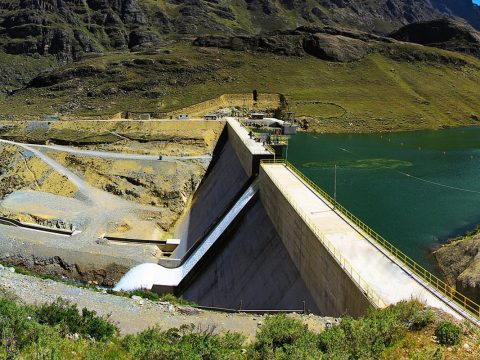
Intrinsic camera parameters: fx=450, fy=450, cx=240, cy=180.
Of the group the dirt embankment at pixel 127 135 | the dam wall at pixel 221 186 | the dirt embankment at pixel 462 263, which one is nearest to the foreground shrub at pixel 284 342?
the dirt embankment at pixel 462 263

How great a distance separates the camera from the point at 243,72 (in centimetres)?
Answer: 12444

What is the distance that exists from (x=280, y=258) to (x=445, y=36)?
576 ft

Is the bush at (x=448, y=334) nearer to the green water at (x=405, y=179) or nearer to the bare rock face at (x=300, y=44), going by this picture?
the green water at (x=405, y=179)

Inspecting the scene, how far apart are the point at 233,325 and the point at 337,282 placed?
4.70 meters

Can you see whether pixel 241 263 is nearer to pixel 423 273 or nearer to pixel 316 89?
pixel 423 273

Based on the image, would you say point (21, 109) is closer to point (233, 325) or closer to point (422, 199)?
point (422, 199)

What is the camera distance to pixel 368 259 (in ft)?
66.1

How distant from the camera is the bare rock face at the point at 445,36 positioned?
162500mm

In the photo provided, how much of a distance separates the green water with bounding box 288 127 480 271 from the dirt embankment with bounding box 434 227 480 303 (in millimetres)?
1103

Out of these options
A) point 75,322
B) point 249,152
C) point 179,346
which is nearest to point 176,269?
point 249,152

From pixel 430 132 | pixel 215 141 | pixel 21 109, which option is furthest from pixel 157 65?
pixel 430 132

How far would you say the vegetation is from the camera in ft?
38.7

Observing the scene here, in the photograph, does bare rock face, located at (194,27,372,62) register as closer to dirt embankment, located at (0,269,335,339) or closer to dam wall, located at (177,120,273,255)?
dam wall, located at (177,120,273,255)

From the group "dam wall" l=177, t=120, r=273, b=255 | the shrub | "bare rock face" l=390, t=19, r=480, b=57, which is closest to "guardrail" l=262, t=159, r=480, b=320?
"dam wall" l=177, t=120, r=273, b=255
